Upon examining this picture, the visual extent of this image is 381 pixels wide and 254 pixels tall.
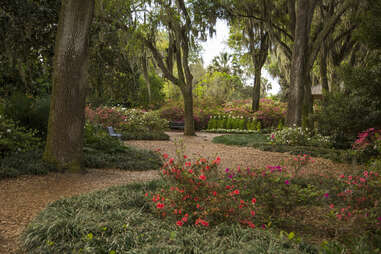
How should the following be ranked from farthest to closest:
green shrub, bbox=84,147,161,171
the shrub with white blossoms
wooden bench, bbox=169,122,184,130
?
wooden bench, bbox=169,122,184,130
the shrub with white blossoms
green shrub, bbox=84,147,161,171

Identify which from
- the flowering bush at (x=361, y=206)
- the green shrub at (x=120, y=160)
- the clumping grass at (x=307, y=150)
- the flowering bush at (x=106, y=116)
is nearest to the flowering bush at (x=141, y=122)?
the flowering bush at (x=106, y=116)

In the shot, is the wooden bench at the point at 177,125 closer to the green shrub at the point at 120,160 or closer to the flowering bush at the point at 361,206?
the green shrub at the point at 120,160

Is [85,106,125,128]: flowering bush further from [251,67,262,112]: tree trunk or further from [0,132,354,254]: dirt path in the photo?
[251,67,262,112]: tree trunk

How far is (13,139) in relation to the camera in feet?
18.6

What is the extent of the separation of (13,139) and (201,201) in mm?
4357

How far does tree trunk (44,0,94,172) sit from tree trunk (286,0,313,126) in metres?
7.46

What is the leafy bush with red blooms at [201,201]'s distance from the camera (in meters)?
2.96

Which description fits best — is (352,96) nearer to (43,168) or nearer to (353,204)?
(353,204)

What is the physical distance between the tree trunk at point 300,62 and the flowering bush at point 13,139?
316 inches

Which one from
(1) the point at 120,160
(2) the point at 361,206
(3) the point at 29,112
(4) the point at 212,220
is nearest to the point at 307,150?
(1) the point at 120,160

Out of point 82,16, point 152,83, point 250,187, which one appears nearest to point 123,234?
point 250,187

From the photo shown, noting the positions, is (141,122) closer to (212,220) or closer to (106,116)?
(106,116)

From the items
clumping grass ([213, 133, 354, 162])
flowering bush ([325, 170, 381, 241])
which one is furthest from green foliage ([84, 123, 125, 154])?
flowering bush ([325, 170, 381, 241])

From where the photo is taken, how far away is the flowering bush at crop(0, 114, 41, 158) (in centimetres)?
545
